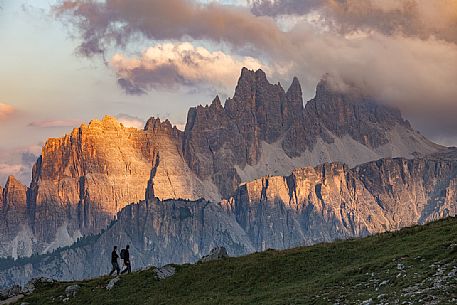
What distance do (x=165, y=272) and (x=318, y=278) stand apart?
55.9 ft

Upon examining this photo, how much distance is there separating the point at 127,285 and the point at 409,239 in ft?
77.8

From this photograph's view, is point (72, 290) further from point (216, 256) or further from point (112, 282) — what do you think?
point (216, 256)

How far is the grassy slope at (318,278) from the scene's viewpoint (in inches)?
1706

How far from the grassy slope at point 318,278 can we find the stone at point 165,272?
624 millimetres

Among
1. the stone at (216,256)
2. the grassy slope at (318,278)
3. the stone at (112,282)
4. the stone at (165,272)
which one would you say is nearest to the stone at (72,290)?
the grassy slope at (318,278)

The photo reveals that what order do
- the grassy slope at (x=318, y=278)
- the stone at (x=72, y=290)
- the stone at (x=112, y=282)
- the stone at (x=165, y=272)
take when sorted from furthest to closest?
1. the stone at (x=72, y=290)
2. the stone at (x=112, y=282)
3. the stone at (x=165, y=272)
4. the grassy slope at (x=318, y=278)

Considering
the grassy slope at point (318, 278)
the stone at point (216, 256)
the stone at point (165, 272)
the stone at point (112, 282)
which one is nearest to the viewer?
the grassy slope at point (318, 278)

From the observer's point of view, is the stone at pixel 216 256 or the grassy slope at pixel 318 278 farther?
the stone at pixel 216 256

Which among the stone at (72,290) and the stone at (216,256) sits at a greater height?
the stone at (216,256)

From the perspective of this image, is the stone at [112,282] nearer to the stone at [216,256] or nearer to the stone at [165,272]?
the stone at [165,272]

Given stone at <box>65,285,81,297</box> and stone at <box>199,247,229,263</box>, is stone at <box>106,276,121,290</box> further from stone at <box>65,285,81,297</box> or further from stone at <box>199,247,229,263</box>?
stone at <box>199,247,229,263</box>

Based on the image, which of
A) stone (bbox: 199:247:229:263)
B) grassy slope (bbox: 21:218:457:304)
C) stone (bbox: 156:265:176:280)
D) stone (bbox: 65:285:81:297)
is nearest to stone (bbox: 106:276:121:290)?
grassy slope (bbox: 21:218:457:304)

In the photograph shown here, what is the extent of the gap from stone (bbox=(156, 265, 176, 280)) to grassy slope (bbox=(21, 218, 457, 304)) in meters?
0.62

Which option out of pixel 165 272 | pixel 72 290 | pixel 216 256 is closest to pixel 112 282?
pixel 72 290
